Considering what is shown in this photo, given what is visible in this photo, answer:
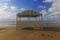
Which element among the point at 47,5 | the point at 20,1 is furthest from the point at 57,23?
the point at 20,1

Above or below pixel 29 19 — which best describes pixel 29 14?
above

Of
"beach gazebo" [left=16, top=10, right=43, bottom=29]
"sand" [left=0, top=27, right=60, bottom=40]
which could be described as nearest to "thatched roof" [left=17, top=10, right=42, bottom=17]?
"beach gazebo" [left=16, top=10, right=43, bottom=29]

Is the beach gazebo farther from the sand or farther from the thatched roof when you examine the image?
the sand

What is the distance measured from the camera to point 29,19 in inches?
247

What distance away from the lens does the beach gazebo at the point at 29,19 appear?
6.15 meters

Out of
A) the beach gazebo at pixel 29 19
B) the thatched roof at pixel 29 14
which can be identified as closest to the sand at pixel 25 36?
the beach gazebo at pixel 29 19

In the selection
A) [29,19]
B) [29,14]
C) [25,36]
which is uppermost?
[29,14]

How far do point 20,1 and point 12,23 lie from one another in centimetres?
104

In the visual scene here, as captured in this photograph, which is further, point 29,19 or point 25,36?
point 29,19

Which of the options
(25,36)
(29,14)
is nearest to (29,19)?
(29,14)

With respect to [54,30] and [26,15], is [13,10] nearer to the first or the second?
[26,15]

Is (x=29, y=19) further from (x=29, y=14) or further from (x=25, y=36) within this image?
(x=25, y=36)

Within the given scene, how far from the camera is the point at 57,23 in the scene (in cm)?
585

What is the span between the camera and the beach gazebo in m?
6.15
